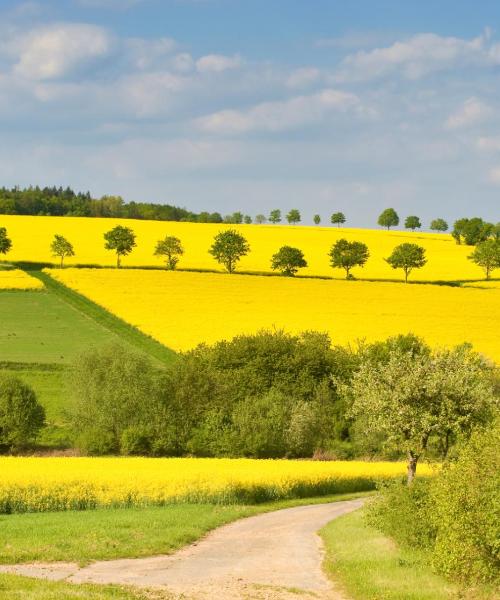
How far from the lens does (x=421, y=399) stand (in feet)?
106

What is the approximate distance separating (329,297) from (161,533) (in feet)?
231

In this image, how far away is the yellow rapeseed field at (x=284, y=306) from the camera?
77.7 m

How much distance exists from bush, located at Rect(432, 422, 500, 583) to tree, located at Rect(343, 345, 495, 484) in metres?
10.4

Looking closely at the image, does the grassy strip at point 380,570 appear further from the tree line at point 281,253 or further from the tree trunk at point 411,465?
the tree line at point 281,253

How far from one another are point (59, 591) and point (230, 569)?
552 centimetres

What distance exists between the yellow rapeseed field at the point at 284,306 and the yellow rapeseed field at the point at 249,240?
625 inches

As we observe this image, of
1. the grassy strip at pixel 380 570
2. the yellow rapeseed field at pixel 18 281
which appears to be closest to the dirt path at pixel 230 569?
the grassy strip at pixel 380 570

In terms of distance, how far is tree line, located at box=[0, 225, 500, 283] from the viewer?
379 ft

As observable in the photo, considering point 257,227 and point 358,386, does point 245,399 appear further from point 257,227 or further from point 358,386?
point 257,227

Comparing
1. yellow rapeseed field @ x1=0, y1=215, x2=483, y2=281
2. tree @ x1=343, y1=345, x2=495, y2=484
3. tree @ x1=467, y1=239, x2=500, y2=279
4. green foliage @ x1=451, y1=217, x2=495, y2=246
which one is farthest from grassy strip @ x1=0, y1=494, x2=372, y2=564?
green foliage @ x1=451, y1=217, x2=495, y2=246

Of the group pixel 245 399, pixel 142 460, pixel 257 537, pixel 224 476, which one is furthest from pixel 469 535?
pixel 245 399

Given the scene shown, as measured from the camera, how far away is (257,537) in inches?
1078

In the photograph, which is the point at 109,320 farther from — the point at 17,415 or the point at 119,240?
the point at 119,240

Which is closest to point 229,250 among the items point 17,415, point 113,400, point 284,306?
point 284,306
